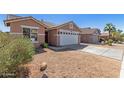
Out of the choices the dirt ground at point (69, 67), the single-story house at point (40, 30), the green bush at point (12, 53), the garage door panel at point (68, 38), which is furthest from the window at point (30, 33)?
the green bush at point (12, 53)

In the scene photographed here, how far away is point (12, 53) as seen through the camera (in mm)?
6465

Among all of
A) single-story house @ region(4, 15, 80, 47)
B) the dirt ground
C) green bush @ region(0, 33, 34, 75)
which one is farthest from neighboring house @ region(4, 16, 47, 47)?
green bush @ region(0, 33, 34, 75)

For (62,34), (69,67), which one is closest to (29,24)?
(62,34)

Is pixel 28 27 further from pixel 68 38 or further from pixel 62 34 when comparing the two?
pixel 68 38

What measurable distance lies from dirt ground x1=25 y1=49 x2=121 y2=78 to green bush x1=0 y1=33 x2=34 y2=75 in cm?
98

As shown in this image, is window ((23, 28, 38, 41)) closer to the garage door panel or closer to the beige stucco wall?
the beige stucco wall

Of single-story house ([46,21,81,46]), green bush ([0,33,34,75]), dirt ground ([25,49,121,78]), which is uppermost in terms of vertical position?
single-story house ([46,21,81,46])

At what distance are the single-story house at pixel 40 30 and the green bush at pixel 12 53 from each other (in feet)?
5.77

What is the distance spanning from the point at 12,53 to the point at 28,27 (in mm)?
5431

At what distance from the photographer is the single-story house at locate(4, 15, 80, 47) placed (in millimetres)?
10828

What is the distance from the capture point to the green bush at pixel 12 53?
630cm

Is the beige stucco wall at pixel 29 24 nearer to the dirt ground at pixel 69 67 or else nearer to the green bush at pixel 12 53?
the dirt ground at pixel 69 67
